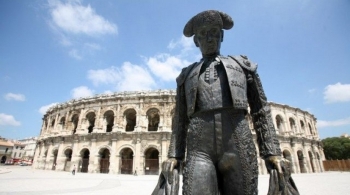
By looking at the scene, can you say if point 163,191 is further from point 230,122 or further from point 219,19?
point 219,19

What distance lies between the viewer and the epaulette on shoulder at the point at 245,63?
6.81ft

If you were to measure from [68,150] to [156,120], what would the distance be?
401 inches

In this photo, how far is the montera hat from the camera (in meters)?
2.08

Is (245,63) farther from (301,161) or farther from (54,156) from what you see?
(301,161)

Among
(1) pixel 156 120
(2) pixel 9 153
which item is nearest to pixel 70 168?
(1) pixel 156 120

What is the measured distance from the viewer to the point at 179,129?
7.10 feet

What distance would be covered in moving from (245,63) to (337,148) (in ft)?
149

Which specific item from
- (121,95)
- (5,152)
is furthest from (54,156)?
(5,152)

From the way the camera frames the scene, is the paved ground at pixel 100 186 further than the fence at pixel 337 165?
No

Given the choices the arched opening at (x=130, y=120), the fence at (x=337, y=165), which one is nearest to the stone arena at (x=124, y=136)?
the arched opening at (x=130, y=120)

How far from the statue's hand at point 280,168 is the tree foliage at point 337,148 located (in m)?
45.1

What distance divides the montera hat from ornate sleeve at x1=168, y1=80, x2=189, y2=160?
68 centimetres

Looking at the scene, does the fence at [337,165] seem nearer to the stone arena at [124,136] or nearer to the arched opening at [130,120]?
the stone arena at [124,136]

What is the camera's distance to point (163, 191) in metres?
1.71
